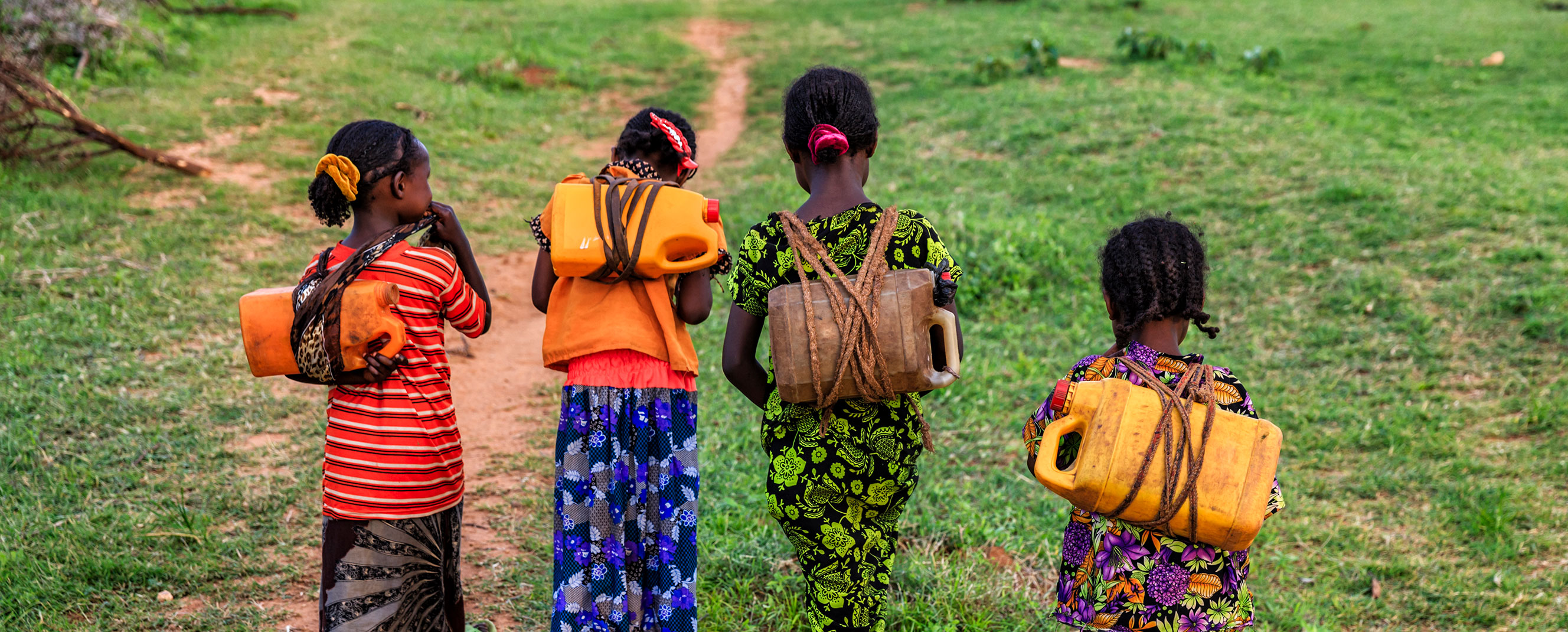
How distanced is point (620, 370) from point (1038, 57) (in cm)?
959

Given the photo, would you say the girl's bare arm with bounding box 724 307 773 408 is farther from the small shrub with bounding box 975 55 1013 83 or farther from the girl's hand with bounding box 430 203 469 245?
the small shrub with bounding box 975 55 1013 83

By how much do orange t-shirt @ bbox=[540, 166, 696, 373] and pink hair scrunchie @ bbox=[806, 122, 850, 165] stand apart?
1.61 feet

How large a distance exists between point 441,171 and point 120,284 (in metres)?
2.90

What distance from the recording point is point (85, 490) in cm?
366

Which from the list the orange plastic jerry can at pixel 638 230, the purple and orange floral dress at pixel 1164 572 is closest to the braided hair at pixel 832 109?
the orange plastic jerry can at pixel 638 230

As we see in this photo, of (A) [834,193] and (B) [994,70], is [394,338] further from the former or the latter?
(B) [994,70]

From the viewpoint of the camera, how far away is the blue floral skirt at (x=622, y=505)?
92.7 inches

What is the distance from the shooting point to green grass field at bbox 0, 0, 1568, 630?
3.35 meters

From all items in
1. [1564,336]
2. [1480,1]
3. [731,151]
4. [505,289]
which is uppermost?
[1480,1]

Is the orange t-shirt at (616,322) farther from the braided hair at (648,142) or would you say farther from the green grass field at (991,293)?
the green grass field at (991,293)

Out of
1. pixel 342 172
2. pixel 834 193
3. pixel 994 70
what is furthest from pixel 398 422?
pixel 994 70

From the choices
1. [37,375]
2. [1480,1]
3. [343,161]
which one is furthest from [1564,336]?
[1480,1]

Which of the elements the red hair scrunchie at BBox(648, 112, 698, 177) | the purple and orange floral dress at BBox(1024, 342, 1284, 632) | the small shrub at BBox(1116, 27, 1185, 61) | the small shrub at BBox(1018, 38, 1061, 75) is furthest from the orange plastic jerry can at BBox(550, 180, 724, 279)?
the small shrub at BBox(1116, 27, 1185, 61)

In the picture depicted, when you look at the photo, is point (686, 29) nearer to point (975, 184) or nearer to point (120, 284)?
point (975, 184)
